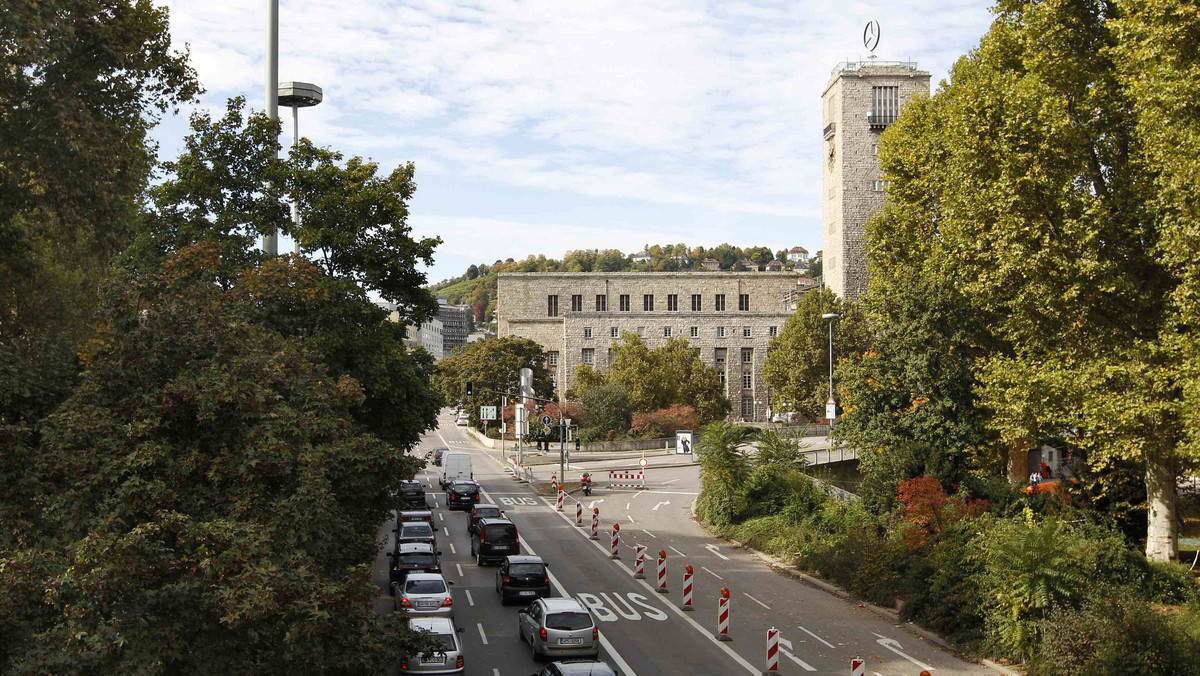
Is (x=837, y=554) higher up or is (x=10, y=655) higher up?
(x=10, y=655)

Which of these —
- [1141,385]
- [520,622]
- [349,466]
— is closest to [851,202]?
[1141,385]

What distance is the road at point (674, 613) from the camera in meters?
22.5

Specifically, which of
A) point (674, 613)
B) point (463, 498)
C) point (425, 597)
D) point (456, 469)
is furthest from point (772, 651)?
point (456, 469)

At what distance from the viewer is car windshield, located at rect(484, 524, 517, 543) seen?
35.2 meters

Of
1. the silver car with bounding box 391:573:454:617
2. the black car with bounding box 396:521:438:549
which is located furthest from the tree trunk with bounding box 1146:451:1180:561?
the black car with bounding box 396:521:438:549

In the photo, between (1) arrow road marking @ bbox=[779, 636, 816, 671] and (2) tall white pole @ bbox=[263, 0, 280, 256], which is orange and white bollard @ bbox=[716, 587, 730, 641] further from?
(2) tall white pole @ bbox=[263, 0, 280, 256]

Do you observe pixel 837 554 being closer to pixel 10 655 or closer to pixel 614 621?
pixel 614 621

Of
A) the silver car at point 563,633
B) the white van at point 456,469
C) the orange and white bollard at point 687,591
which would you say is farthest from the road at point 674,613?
the white van at point 456,469

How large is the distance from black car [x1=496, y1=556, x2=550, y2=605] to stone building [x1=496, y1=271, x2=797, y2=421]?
78.1 meters

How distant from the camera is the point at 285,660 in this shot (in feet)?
38.3

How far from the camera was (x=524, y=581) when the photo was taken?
28.6 metres

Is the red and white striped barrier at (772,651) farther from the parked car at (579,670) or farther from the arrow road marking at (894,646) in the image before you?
the parked car at (579,670)

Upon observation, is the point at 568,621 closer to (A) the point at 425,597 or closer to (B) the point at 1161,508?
(A) the point at 425,597

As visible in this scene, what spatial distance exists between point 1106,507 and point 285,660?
30671 millimetres
